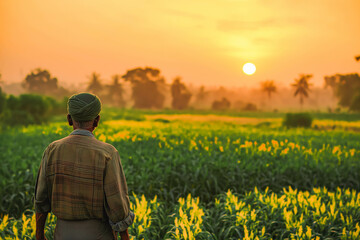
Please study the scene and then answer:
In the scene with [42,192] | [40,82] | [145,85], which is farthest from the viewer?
[40,82]

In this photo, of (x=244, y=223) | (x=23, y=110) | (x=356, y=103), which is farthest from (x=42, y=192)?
(x=23, y=110)

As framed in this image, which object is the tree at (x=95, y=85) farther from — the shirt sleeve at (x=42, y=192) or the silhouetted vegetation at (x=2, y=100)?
the shirt sleeve at (x=42, y=192)

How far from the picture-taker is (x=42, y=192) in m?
2.23

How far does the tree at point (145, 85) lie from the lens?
46.2 meters

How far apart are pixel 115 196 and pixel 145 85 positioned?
4527 centimetres

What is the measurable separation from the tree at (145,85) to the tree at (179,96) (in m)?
4.19

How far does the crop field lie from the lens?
14.1 ft

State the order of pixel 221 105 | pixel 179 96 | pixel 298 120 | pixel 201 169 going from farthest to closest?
pixel 179 96, pixel 221 105, pixel 298 120, pixel 201 169

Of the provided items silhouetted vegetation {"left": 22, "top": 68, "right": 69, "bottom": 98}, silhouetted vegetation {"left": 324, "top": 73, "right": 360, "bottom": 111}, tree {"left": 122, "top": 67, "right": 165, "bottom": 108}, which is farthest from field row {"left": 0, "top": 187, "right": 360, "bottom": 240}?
silhouetted vegetation {"left": 22, "top": 68, "right": 69, "bottom": 98}

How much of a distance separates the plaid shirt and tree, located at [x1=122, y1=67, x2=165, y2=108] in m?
44.4

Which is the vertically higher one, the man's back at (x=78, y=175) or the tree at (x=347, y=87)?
the tree at (x=347, y=87)

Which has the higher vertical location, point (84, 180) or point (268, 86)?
point (268, 86)

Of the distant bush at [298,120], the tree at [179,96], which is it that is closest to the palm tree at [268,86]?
the tree at [179,96]

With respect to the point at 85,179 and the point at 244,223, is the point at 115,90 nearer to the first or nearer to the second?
the point at 244,223
